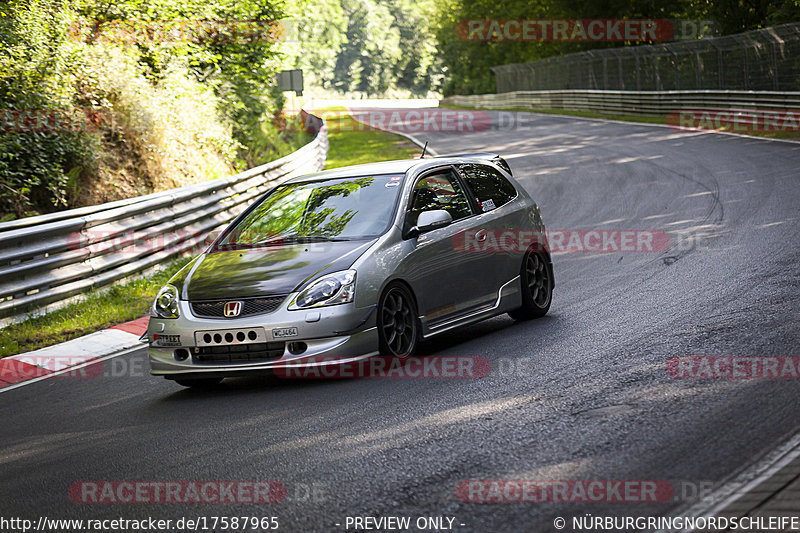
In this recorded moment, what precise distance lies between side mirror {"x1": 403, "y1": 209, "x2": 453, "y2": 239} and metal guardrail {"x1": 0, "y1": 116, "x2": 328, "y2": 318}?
4.45 m

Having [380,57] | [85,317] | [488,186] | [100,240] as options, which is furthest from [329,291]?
[380,57]

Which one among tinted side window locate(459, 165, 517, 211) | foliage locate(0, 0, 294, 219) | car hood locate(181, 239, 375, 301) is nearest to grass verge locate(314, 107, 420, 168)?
foliage locate(0, 0, 294, 219)

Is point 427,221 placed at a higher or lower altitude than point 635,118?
higher

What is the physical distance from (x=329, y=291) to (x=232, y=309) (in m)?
0.71

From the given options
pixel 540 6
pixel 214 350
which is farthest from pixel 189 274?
pixel 540 6

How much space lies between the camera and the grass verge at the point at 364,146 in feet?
97.7

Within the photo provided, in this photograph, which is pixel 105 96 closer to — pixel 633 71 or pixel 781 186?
pixel 781 186

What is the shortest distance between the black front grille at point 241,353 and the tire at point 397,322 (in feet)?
2.56

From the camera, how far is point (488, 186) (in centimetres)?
920

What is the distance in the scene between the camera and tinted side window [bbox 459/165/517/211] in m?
8.96

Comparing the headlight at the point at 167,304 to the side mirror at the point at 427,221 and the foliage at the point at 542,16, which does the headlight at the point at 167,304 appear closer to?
the side mirror at the point at 427,221

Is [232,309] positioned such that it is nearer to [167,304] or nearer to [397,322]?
[167,304]

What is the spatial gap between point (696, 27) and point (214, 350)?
4684 cm

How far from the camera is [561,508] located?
421 cm
